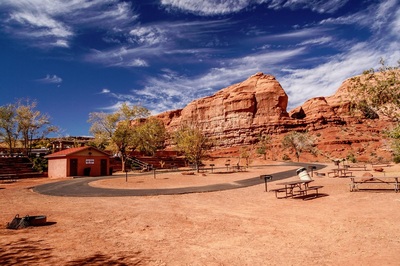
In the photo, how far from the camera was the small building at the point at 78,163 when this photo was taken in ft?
106

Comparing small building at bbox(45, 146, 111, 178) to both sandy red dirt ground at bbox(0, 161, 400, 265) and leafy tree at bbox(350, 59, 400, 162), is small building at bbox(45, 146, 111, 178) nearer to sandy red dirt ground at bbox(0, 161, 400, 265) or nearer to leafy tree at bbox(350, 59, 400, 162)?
sandy red dirt ground at bbox(0, 161, 400, 265)

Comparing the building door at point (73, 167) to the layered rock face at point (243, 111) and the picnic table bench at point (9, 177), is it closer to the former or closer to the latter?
the picnic table bench at point (9, 177)

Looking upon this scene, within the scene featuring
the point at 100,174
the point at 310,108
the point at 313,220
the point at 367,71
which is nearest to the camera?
the point at 313,220

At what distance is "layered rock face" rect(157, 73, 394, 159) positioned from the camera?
74.2 metres

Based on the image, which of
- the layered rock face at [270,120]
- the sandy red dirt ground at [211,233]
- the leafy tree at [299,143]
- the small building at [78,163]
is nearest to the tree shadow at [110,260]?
the sandy red dirt ground at [211,233]

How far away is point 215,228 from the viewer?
8.62 m

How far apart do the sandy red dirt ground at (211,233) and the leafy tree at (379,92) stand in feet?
13.2

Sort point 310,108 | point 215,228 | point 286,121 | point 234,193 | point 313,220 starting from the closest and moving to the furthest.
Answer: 1. point 215,228
2. point 313,220
3. point 234,193
4. point 286,121
5. point 310,108

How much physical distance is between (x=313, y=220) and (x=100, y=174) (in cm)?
3164

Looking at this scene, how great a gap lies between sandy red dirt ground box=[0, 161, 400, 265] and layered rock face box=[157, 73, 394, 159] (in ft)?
208

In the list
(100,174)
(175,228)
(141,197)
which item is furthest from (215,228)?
(100,174)

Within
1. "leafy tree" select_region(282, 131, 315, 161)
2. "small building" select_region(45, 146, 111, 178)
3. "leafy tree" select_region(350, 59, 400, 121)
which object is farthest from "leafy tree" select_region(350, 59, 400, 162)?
"leafy tree" select_region(282, 131, 315, 161)

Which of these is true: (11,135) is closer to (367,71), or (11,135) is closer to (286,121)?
(367,71)

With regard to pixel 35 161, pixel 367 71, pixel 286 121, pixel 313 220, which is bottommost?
pixel 313 220
